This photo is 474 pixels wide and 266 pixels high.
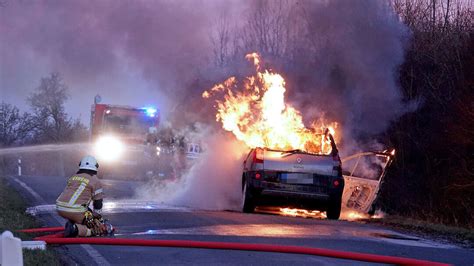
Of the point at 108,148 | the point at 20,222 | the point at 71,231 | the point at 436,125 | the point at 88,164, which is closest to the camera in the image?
the point at 71,231

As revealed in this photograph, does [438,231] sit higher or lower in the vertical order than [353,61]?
lower

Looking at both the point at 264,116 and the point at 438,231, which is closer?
the point at 438,231

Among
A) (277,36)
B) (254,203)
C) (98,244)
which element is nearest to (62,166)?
(277,36)

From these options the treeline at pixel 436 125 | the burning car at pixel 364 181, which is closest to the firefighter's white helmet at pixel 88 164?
the burning car at pixel 364 181

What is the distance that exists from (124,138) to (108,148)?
0.70 meters

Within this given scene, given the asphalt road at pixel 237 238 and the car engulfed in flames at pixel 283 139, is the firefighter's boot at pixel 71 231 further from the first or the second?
the car engulfed in flames at pixel 283 139

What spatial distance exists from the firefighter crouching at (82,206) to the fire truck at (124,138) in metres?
16.3

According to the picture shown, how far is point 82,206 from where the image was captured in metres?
9.38

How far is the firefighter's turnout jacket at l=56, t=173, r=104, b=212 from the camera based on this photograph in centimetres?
932

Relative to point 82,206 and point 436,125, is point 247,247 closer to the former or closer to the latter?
point 82,206

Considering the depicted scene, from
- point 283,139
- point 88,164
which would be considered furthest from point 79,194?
point 283,139

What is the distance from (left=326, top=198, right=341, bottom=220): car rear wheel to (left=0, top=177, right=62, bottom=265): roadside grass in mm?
5399

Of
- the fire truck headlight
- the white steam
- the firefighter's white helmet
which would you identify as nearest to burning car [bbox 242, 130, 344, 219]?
the white steam

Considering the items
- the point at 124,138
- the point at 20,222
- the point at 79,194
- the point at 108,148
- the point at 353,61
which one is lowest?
the point at 20,222
